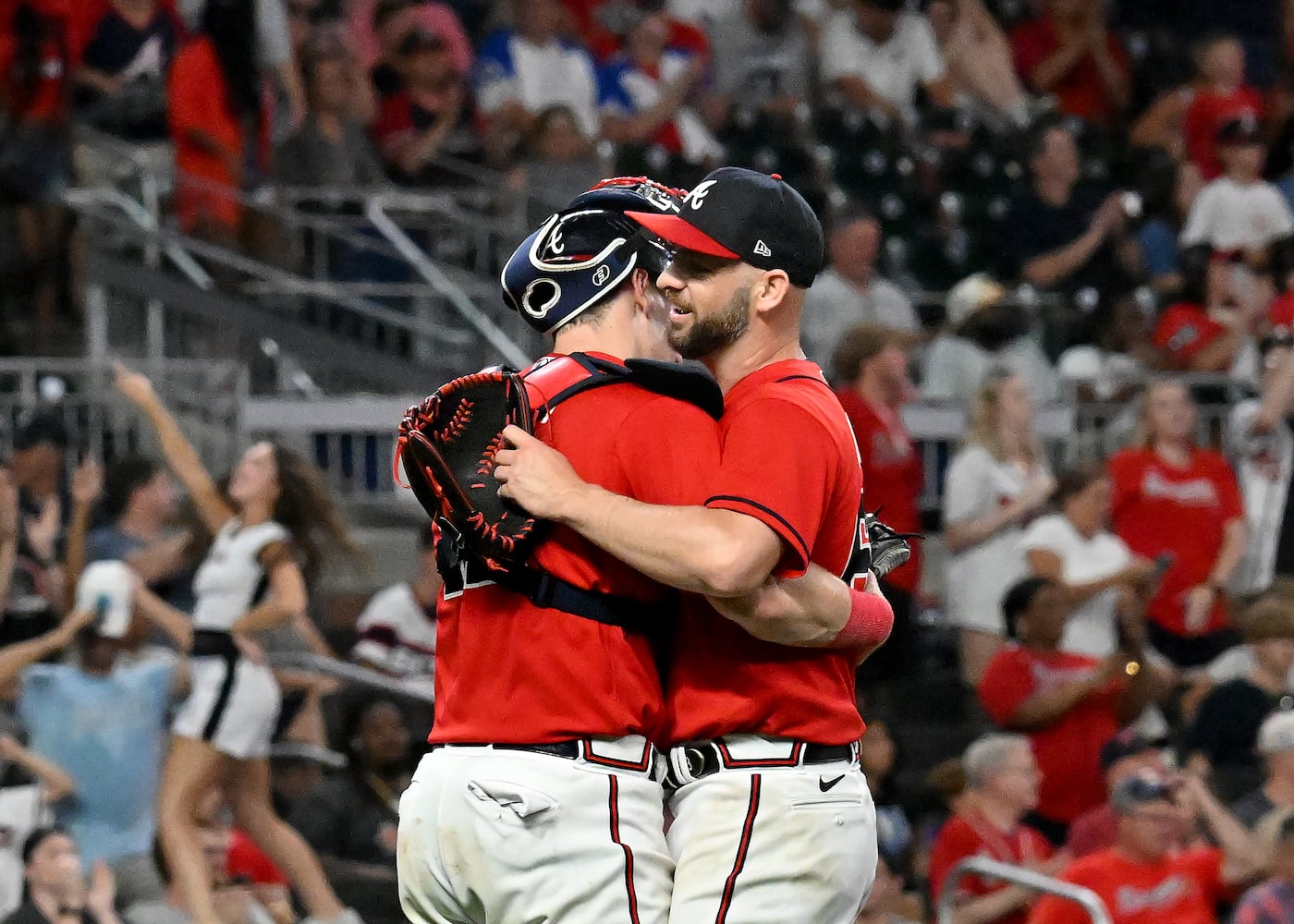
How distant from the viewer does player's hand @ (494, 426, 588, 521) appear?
3432 mm

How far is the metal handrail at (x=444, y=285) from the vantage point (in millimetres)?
10070

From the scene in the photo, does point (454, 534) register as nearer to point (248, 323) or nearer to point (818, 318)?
point (818, 318)

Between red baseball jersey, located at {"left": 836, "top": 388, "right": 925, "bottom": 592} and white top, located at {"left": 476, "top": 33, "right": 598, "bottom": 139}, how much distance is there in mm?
3828

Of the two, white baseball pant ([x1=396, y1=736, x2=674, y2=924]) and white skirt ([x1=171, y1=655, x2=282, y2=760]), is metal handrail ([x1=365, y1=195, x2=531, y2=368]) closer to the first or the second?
white skirt ([x1=171, y1=655, x2=282, y2=760])

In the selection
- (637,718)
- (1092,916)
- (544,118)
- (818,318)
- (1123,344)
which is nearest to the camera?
(637,718)

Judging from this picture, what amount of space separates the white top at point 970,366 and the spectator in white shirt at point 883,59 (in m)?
2.72

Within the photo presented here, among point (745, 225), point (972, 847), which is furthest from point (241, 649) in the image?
point (745, 225)

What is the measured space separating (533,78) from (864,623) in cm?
816

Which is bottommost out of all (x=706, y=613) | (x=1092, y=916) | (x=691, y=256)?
(x=1092, y=916)

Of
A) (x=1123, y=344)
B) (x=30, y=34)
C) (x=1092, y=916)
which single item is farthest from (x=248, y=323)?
(x=1092, y=916)

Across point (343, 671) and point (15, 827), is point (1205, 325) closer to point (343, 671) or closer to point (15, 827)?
point (343, 671)

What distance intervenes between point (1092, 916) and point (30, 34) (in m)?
6.62

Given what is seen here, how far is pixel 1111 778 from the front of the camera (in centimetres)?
736

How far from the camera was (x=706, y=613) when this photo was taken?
3637 millimetres
